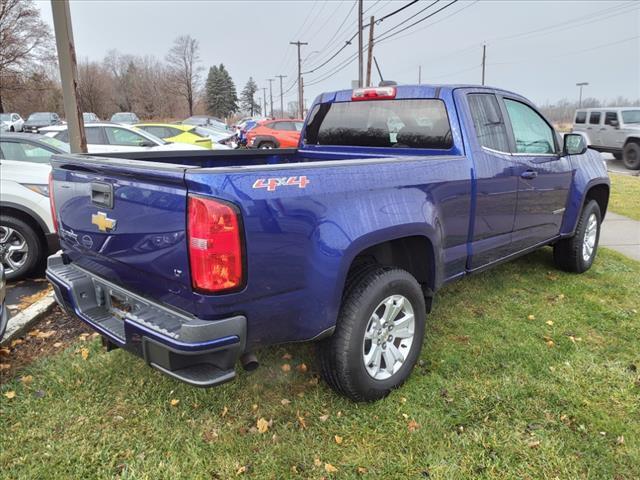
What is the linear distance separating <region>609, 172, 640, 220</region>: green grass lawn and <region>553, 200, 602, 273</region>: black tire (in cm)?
400

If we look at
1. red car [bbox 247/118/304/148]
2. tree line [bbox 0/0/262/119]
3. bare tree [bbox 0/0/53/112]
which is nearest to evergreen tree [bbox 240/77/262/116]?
tree line [bbox 0/0/262/119]

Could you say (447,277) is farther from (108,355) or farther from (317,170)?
(108,355)

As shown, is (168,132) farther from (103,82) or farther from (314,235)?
(103,82)

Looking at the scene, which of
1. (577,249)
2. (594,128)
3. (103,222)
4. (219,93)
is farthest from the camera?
(219,93)

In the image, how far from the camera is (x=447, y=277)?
3492mm

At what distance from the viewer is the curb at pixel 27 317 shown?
12.0 feet

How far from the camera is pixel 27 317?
390 centimetres

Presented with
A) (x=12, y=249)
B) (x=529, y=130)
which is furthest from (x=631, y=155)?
(x=12, y=249)

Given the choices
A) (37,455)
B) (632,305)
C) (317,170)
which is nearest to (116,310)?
(37,455)

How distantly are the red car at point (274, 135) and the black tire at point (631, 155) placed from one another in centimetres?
1180

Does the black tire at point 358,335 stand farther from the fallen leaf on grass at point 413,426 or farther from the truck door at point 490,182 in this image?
the truck door at point 490,182

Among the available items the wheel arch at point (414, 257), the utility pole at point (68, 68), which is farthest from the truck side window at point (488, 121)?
the utility pole at point (68, 68)

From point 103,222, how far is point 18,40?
150 ft

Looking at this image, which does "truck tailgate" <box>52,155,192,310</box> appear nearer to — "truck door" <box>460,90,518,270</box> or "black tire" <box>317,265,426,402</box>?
"black tire" <box>317,265,426,402</box>
